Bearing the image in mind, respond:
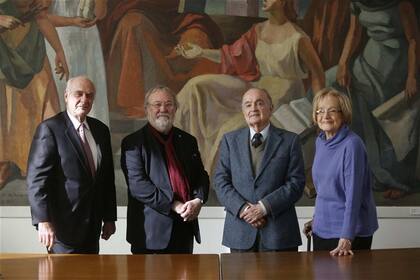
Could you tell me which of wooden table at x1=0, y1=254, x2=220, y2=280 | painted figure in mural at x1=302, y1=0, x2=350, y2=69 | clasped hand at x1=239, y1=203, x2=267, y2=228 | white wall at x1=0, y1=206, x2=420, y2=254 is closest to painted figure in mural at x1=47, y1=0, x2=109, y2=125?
white wall at x1=0, y1=206, x2=420, y2=254

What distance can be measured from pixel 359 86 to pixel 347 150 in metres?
3.41

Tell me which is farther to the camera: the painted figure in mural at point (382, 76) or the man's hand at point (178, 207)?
the painted figure in mural at point (382, 76)

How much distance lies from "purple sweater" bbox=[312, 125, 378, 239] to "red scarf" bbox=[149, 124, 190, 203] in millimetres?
949

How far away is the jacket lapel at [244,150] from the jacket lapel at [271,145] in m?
0.09

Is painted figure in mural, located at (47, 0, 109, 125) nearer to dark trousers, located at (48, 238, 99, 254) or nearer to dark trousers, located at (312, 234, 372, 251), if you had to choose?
dark trousers, located at (48, 238, 99, 254)

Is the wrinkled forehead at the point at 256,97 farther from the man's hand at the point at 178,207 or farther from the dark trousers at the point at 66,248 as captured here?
the dark trousers at the point at 66,248

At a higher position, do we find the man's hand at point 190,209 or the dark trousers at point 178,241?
the man's hand at point 190,209

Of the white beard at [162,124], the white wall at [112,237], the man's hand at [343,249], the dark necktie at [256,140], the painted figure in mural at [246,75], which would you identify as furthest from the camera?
the painted figure in mural at [246,75]

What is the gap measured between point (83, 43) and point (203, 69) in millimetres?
1396

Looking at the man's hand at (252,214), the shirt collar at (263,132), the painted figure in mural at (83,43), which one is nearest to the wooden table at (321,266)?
the man's hand at (252,214)

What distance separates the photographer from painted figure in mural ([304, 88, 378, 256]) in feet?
12.7

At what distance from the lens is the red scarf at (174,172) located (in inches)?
172

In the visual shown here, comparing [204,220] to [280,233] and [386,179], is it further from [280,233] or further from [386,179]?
[280,233]

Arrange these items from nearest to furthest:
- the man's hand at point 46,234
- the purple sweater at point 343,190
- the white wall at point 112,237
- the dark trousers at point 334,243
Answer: the purple sweater at point 343,190 → the dark trousers at point 334,243 → the man's hand at point 46,234 → the white wall at point 112,237
